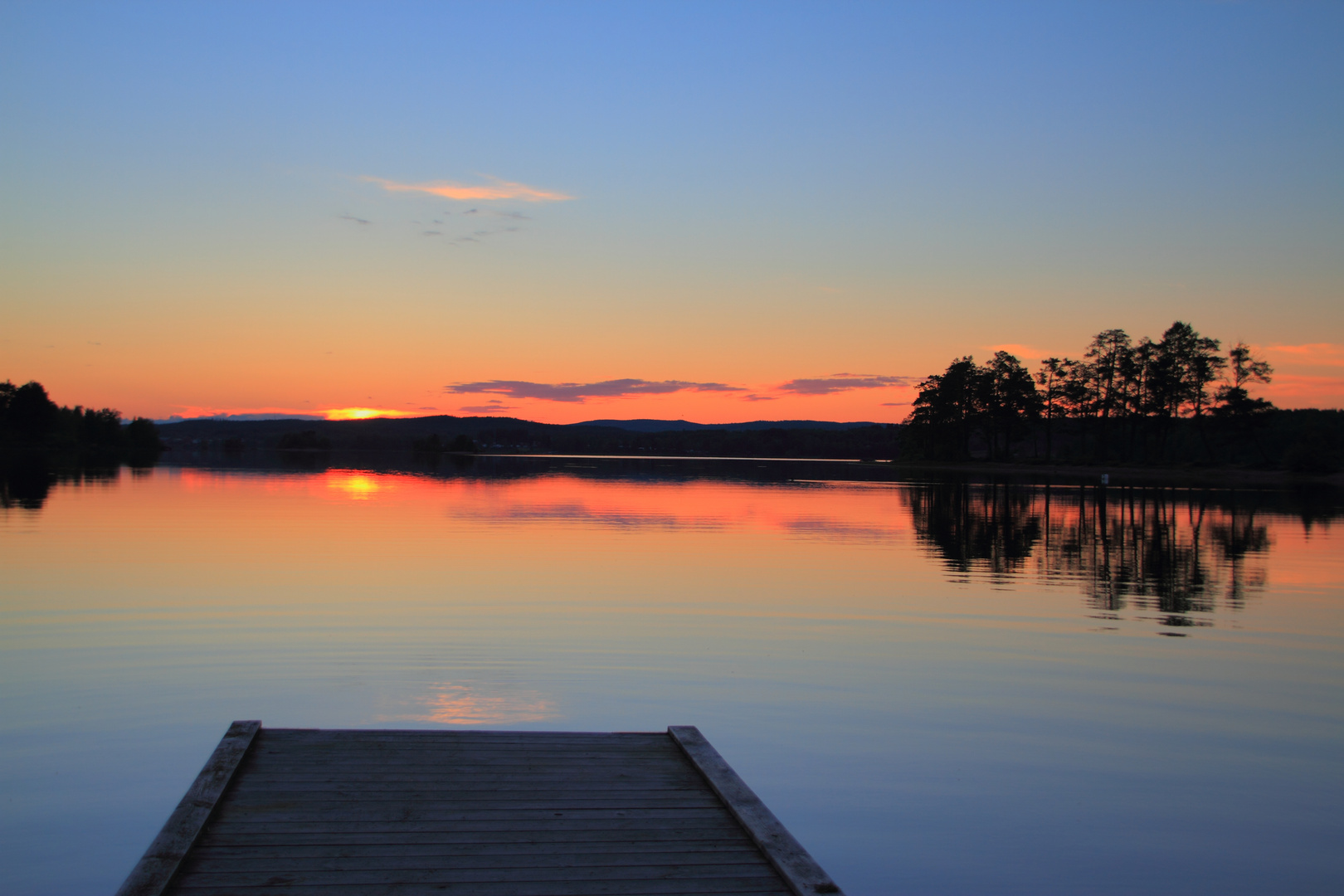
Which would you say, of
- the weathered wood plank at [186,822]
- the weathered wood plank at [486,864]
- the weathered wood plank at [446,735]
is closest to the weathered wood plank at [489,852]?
the weathered wood plank at [486,864]

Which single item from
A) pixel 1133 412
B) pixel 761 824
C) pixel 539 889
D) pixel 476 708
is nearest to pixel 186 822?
pixel 539 889

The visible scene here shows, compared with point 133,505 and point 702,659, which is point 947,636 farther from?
point 133,505

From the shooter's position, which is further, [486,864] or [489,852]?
[489,852]

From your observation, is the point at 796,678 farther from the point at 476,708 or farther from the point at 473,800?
the point at 473,800

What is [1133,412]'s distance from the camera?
93625 millimetres

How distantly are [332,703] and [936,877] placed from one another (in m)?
6.11

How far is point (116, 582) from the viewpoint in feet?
51.9

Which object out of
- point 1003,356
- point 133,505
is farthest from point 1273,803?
point 1003,356

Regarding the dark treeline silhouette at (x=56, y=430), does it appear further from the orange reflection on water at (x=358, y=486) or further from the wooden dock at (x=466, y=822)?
the wooden dock at (x=466, y=822)

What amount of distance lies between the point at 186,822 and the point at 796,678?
22.9ft

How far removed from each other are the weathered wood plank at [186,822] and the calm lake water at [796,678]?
722mm

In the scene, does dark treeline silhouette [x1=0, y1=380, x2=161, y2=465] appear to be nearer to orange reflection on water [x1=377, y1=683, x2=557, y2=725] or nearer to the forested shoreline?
the forested shoreline

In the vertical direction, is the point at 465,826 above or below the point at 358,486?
below

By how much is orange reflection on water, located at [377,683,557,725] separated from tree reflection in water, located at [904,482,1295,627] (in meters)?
10.7
